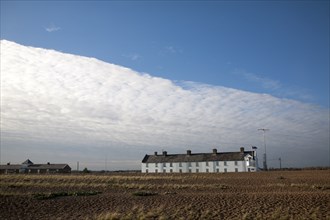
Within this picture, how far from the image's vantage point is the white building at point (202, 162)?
95375 mm

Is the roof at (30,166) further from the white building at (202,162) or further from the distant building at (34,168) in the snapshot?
the white building at (202,162)

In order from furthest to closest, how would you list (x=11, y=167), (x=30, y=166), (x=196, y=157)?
(x=11, y=167) → (x=30, y=166) → (x=196, y=157)

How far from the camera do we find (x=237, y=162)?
316ft

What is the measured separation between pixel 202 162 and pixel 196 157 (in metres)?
3.46

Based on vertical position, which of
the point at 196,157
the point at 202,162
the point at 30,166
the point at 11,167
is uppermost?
the point at 196,157

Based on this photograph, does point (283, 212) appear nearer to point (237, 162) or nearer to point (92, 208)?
point (92, 208)

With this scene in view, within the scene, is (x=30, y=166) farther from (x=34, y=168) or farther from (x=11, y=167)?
(x=11, y=167)

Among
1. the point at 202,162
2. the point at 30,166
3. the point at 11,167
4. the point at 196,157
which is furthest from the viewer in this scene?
the point at 11,167

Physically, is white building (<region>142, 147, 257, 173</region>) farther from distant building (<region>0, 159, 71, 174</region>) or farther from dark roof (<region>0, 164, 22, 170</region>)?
dark roof (<region>0, 164, 22, 170</region>)

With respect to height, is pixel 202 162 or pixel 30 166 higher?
pixel 202 162

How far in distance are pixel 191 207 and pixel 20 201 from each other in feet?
43.3

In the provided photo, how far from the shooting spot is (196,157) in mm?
104312

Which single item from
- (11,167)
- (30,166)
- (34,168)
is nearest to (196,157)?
(34,168)

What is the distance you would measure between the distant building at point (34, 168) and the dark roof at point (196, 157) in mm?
33153
